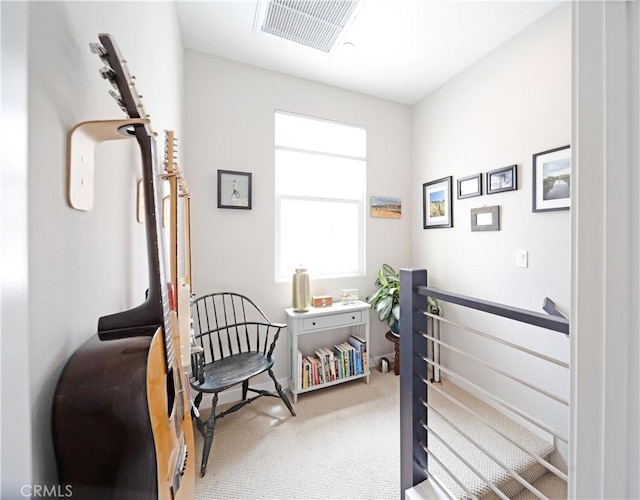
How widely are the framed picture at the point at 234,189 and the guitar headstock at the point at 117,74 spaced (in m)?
1.59

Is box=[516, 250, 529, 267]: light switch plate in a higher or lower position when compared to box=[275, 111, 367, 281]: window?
lower

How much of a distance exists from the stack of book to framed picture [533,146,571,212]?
1.83 m

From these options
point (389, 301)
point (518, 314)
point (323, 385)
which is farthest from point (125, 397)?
point (389, 301)

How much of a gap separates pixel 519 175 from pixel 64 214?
254 centimetres

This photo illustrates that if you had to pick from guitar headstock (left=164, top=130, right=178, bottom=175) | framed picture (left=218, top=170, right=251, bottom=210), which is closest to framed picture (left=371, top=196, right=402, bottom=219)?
framed picture (left=218, top=170, right=251, bottom=210)

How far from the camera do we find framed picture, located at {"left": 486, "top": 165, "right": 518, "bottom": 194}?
1.96 m

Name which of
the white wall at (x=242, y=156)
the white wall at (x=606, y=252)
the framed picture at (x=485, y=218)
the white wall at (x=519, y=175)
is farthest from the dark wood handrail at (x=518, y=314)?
the white wall at (x=242, y=156)

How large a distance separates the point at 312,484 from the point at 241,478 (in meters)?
0.41

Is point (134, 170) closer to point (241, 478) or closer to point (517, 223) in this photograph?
point (241, 478)

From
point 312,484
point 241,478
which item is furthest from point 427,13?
point 241,478

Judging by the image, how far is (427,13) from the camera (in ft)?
5.77

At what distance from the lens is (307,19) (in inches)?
69.4

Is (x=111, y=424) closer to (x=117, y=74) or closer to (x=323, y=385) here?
(x=117, y=74)

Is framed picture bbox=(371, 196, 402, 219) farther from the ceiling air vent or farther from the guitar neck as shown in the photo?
the guitar neck
